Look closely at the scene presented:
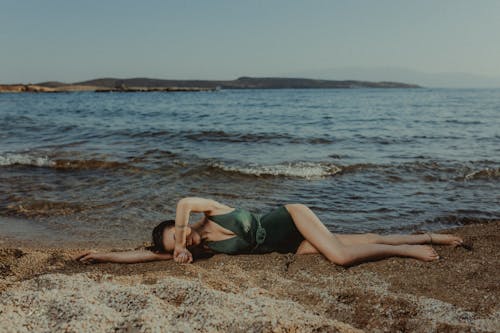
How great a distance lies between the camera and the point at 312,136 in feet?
54.4

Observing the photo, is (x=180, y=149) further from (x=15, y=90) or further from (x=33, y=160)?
(x=15, y=90)

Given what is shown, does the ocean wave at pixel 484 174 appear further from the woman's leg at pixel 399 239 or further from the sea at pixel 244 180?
the woman's leg at pixel 399 239

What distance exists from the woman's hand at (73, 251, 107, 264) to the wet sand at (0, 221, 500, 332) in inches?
4.5

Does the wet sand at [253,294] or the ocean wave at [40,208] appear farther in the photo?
the ocean wave at [40,208]

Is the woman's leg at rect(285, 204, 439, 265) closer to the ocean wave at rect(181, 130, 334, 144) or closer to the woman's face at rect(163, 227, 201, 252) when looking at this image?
the woman's face at rect(163, 227, 201, 252)

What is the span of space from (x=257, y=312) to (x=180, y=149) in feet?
35.4

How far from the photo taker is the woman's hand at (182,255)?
448 cm

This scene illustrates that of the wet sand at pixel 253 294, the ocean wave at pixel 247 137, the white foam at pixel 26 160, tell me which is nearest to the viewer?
the wet sand at pixel 253 294

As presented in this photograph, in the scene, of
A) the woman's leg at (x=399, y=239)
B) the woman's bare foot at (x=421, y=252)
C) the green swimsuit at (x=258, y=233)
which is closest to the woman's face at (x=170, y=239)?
the green swimsuit at (x=258, y=233)

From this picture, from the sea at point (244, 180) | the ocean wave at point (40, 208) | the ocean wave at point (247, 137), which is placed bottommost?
the ocean wave at point (40, 208)

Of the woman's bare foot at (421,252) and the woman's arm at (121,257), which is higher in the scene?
the woman's bare foot at (421,252)

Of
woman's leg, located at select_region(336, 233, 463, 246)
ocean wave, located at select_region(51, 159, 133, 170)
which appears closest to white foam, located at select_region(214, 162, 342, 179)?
ocean wave, located at select_region(51, 159, 133, 170)

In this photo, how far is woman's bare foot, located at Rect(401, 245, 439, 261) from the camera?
442cm

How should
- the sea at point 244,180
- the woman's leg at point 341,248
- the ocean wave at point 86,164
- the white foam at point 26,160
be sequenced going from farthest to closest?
the white foam at point 26,160 < the ocean wave at point 86,164 < the sea at point 244,180 < the woman's leg at point 341,248
